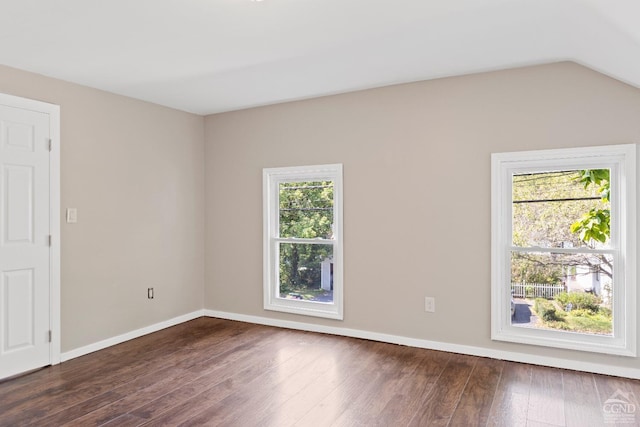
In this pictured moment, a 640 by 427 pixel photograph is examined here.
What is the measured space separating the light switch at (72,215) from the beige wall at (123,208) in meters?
0.04

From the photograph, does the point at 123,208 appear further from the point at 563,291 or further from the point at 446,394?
the point at 563,291

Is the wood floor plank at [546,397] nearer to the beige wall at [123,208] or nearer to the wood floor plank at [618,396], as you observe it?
the wood floor plank at [618,396]

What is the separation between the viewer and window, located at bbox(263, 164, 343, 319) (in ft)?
13.9

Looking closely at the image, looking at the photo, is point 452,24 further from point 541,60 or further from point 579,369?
point 579,369

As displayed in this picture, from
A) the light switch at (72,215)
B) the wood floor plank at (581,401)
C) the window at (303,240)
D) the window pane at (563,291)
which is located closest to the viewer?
the wood floor plank at (581,401)

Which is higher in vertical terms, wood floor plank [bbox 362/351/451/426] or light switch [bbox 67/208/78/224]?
light switch [bbox 67/208/78/224]

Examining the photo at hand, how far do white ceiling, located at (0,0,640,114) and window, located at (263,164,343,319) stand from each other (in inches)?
41.8

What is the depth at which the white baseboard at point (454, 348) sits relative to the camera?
311 cm

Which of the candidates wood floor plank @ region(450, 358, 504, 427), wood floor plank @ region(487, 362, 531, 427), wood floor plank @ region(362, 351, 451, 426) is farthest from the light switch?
wood floor plank @ region(487, 362, 531, 427)

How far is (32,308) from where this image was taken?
3.32 m

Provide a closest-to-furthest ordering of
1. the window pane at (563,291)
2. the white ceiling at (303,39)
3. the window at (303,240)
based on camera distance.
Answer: the white ceiling at (303,39) → the window pane at (563,291) → the window at (303,240)

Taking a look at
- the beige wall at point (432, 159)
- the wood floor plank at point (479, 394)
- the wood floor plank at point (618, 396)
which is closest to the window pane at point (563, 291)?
the beige wall at point (432, 159)

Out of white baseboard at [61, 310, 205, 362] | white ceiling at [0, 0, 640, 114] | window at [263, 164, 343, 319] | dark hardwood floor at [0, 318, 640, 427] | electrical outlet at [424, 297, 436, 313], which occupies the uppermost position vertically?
white ceiling at [0, 0, 640, 114]

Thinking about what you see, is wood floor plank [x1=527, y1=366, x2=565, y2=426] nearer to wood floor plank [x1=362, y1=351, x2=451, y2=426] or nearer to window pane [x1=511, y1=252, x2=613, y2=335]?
window pane [x1=511, y1=252, x2=613, y2=335]
